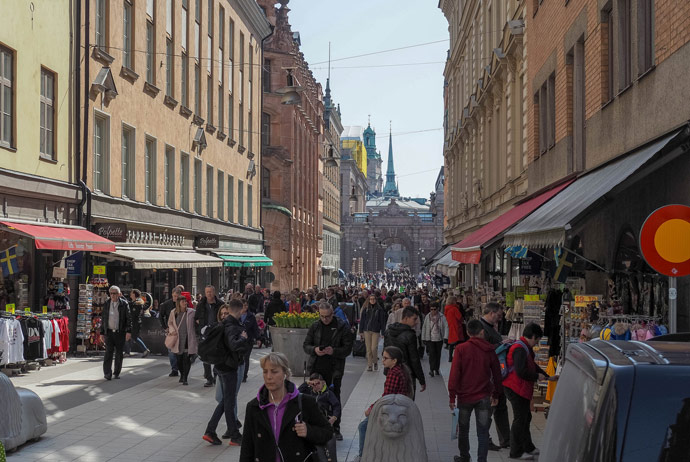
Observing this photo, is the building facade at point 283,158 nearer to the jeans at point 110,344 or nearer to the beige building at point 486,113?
the beige building at point 486,113

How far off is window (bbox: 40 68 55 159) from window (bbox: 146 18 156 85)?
6.59 m

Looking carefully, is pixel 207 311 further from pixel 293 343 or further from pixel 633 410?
pixel 633 410

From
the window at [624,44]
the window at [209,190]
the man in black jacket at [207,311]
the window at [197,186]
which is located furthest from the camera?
the window at [209,190]

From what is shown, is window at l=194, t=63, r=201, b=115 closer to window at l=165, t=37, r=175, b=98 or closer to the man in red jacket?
window at l=165, t=37, r=175, b=98

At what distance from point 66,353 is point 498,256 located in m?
14.0

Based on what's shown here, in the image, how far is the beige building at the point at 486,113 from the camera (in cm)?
2233

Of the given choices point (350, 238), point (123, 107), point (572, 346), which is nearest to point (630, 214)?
point (572, 346)

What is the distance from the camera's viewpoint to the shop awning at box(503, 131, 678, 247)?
942cm

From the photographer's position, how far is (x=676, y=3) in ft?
30.0

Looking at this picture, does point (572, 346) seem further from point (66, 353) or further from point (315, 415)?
point (66, 353)

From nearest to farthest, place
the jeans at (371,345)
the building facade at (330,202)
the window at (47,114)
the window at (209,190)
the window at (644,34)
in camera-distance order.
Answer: the window at (644,34)
the jeans at (371,345)
the window at (47,114)
the window at (209,190)
the building facade at (330,202)

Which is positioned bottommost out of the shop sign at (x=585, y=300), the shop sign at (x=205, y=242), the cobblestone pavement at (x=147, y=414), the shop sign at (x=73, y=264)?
the cobblestone pavement at (x=147, y=414)

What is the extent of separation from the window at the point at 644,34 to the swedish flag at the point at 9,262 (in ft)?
37.6

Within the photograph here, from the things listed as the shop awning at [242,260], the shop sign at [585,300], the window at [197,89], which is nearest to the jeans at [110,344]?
the shop sign at [585,300]
